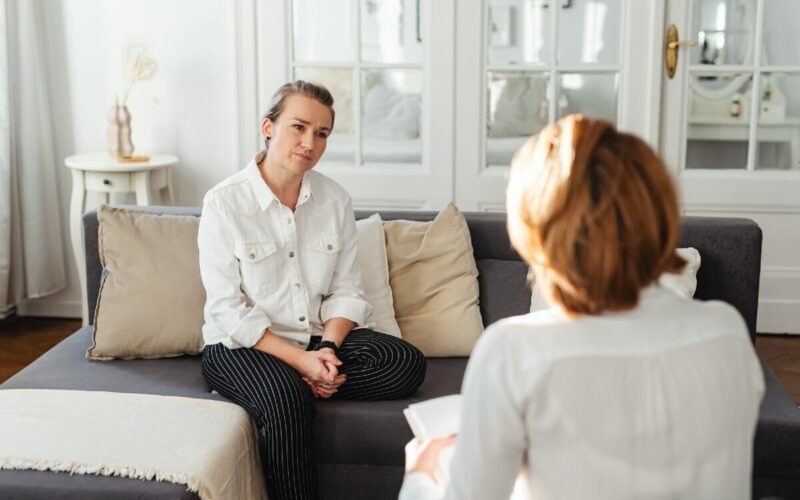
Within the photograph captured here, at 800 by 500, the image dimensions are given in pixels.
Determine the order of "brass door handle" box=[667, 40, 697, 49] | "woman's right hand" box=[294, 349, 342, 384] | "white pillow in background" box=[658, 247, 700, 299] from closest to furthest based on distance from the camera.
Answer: "woman's right hand" box=[294, 349, 342, 384]
"white pillow in background" box=[658, 247, 700, 299]
"brass door handle" box=[667, 40, 697, 49]

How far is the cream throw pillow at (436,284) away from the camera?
9.41 feet

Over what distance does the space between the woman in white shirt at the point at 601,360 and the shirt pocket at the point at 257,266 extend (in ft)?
4.42

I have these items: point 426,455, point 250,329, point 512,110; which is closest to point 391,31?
point 512,110

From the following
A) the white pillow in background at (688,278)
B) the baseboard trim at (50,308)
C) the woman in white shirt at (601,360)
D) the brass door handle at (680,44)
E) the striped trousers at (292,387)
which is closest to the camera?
the woman in white shirt at (601,360)

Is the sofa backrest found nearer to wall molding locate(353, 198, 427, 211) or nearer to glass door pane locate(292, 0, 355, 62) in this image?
wall molding locate(353, 198, 427, 211)

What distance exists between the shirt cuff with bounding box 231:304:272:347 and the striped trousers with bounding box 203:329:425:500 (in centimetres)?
3

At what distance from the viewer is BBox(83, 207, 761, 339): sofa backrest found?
113 inches

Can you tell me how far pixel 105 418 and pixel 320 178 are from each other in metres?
0.83

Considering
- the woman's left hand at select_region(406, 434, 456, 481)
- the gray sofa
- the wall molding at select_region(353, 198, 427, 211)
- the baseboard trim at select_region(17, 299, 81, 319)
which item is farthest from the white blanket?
the baseboard trim at select_region(17, 299, 81, 319)

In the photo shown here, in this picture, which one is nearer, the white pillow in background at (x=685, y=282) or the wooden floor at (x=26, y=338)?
the white pillow in background at (x=685, y=282)

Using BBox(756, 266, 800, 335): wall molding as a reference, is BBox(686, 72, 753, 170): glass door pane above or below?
above

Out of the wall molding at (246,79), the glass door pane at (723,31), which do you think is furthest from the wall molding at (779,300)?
the wall molding at (246,79)

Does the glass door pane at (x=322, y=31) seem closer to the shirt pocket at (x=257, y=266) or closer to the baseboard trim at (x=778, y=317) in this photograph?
the shirt pocket at (x=257, y=266)

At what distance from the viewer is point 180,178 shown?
4.40m
